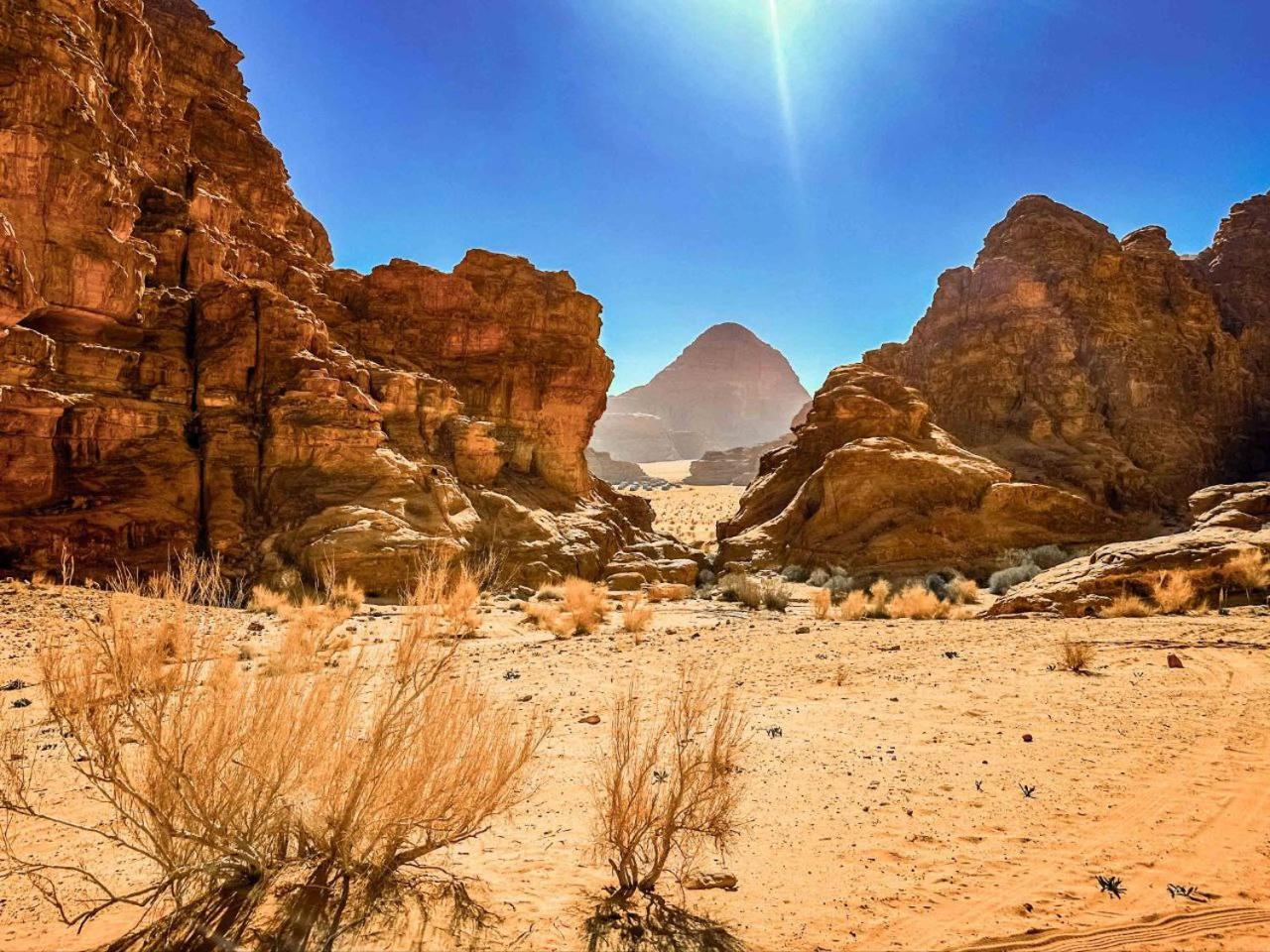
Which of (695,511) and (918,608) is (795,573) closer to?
(918,608)

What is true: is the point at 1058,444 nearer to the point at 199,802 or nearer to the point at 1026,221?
the point at 1026,221

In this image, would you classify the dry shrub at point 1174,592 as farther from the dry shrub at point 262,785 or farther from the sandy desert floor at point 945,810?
the dry shrub at point 262,785

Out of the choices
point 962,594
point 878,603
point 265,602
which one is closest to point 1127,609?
point 878,603

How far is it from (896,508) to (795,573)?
5.04 metres

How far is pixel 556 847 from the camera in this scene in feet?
11.7

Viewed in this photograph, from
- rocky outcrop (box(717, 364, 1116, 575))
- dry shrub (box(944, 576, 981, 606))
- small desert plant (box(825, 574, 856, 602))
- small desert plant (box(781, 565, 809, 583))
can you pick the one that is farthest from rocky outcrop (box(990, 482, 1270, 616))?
small desert plant (box(781, 565, 809, 583))

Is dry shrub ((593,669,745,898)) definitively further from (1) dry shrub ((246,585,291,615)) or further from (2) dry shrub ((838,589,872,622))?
(1) dry shrub ((246,585,291,615))

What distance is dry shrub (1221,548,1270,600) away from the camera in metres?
11.6

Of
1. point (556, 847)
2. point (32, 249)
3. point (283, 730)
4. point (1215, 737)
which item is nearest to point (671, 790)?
point (556, 847)

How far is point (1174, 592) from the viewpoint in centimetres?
1153

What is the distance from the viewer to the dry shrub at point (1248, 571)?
1162 cm

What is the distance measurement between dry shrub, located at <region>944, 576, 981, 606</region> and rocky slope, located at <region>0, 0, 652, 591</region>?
12030 millimetres

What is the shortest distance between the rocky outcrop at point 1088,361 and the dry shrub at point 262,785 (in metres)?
32.2

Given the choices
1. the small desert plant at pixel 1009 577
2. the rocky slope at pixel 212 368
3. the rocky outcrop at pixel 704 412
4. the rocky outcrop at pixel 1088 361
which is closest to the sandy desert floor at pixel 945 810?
the rocky slope at pixel 212 368
